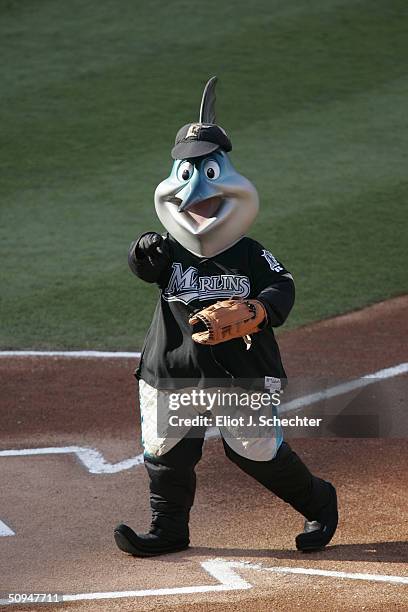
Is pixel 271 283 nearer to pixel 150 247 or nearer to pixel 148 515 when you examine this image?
pixel 150 247

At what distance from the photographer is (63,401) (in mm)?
6738

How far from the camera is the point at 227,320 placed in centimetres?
436

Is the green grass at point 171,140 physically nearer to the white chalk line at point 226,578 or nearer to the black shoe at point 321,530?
the black shoe at point 321,530

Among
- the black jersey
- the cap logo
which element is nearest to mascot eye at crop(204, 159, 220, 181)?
the cap logo

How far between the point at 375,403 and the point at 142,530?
2.09m

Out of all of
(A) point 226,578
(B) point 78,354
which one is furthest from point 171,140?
(A) point 226,578

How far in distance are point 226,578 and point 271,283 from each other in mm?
1232

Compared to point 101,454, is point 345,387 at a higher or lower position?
higher

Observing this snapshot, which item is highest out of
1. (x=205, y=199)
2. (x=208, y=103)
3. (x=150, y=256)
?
(x=208, y=103)

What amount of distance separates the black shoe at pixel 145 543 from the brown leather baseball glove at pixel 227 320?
898 millimetres

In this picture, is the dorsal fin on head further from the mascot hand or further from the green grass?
the green grass

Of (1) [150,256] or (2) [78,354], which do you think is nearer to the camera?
(1) [150,256]

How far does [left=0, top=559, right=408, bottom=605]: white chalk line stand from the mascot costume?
0.25m

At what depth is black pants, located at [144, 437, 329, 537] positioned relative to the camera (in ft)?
15.5
